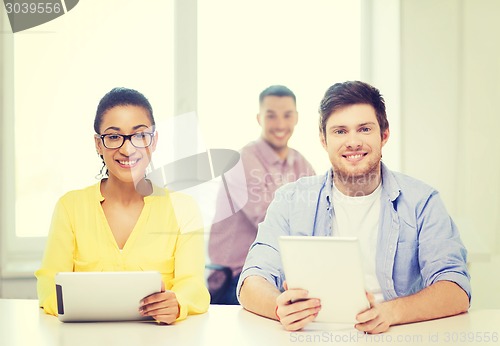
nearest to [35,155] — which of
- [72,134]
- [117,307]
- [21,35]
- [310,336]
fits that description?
[72,134]

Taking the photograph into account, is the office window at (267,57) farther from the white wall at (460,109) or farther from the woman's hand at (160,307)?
the woman's hand at (160,307)

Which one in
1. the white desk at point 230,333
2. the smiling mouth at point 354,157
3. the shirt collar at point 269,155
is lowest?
the white desk at point 230,333

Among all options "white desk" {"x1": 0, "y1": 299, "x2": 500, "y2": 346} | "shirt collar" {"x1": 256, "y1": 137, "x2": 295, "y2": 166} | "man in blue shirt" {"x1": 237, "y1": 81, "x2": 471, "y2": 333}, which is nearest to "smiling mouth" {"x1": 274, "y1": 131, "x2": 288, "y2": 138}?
"shirt collar" {"x1": 256, "y1": 137, "x2": 295, "y2": 166}

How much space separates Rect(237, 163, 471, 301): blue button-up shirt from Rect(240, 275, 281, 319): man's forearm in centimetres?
4

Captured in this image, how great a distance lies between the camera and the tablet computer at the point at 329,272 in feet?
5.37

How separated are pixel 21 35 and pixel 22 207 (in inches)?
35.9

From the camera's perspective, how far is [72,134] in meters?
3.79

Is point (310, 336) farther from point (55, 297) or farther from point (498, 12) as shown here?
point (498, 12)

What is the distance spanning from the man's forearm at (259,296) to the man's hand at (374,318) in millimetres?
276

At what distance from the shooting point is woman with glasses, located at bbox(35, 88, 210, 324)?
2.14 meters

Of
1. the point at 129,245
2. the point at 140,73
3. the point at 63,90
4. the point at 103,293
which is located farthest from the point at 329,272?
the point at 63,90

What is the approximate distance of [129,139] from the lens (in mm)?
2242

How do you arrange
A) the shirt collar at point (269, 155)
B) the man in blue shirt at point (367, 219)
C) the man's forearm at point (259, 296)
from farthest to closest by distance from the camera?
1. the shirt collar at point (269, 155)
2. the man in blue shirt at point (367, 219)
3. the man's forearm at point (259, 296)

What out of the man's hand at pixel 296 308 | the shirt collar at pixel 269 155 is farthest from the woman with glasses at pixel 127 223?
the shirt collar at pixel 269 155
